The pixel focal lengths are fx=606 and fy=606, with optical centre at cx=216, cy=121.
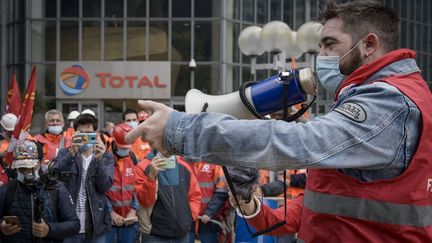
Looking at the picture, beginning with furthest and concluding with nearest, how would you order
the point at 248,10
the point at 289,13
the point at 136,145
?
the point at 289,13 < the point at 248,10 < the point at 136,145

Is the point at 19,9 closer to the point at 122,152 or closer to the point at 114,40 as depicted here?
the point at 114,40

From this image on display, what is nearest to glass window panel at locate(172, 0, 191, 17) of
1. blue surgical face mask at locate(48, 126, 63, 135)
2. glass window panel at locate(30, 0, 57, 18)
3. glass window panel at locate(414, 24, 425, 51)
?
glass window panel at locate(30, 0, 57, 18)

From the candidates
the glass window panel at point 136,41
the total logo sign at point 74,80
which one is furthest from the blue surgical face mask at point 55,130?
the glass window panel at point 136,41

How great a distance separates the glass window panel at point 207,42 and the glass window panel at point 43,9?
6.59 meters

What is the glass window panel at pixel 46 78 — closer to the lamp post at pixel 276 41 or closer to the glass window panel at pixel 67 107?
the glass window panel at pixel 67 107

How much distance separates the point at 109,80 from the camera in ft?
86.9

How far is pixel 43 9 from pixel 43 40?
4.69ft

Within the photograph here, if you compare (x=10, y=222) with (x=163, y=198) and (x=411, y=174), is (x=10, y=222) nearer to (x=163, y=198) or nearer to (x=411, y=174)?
(x=163, y=198)

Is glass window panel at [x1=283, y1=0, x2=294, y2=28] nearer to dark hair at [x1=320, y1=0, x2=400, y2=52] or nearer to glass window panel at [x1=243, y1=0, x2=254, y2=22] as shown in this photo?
glass window panel at [x1=243, y1=0, x2=254, y2=22]

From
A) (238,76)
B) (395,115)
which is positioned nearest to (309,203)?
(395,115)

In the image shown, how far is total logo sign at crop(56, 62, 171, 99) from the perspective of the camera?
26391 mm

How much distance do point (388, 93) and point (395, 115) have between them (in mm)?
82

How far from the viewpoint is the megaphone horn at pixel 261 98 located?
2.22 m

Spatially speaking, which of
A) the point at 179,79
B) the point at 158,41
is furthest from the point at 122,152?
the point at 158,41
